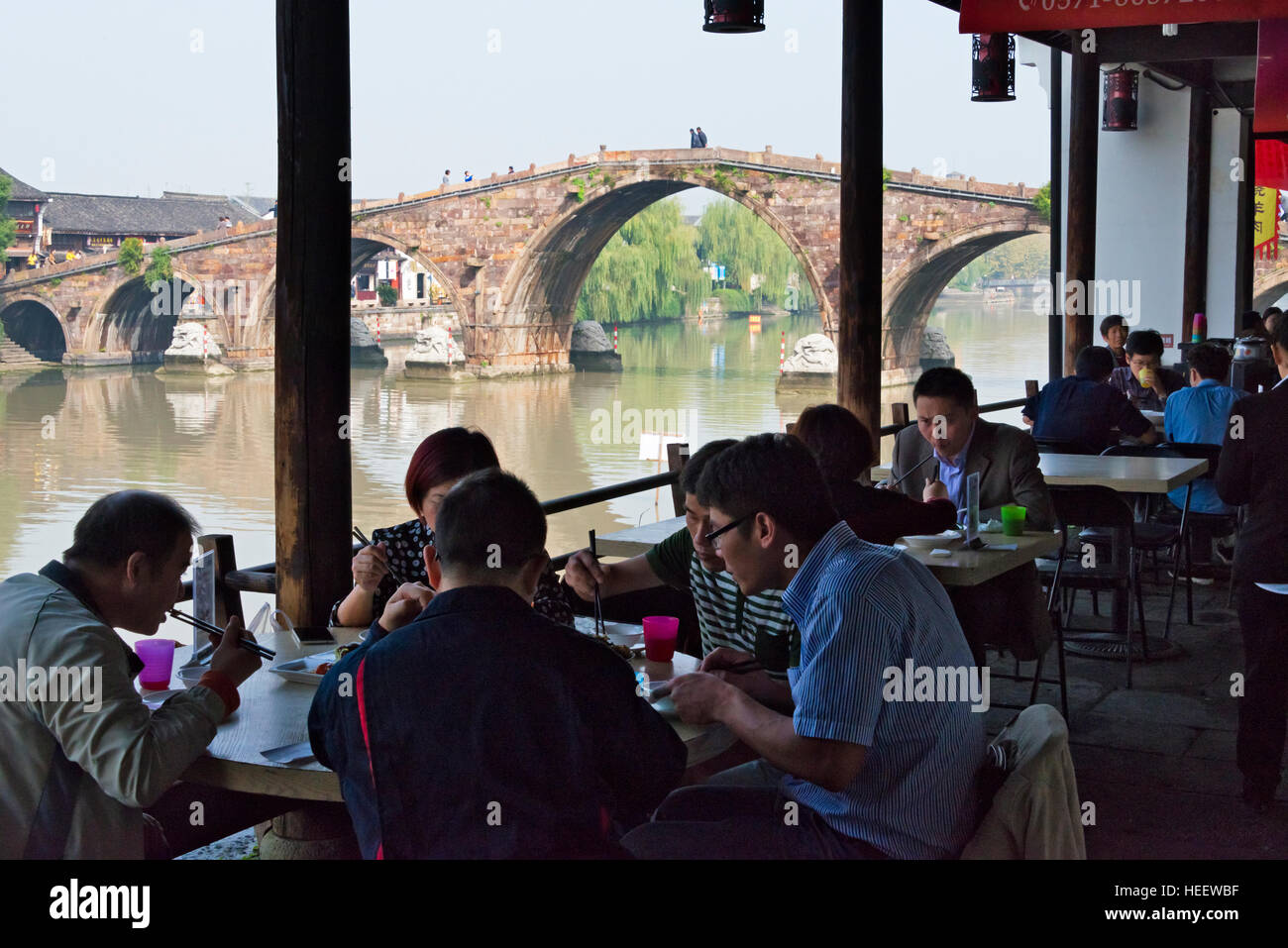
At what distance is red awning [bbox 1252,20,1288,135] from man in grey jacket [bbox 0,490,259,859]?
17.2ft

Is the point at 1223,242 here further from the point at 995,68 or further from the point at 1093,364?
the point at 1093,364

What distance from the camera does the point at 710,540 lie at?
1.58 metres

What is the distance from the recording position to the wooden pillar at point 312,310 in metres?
2.59

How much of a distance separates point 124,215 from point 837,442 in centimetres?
4018

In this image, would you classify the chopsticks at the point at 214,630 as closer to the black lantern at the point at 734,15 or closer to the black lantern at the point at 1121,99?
the black lantern at the point at 734,15

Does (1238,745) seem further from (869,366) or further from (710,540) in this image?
(869,366)

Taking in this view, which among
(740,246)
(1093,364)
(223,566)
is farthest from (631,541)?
(740,246)

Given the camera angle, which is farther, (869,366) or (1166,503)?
(1166,503)

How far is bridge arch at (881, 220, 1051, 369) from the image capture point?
24422 mm

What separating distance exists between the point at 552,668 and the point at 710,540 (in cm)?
33

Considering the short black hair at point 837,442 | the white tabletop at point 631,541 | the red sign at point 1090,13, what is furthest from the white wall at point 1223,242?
the short black hair at point 837,442

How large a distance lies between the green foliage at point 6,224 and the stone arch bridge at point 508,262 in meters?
2.25
